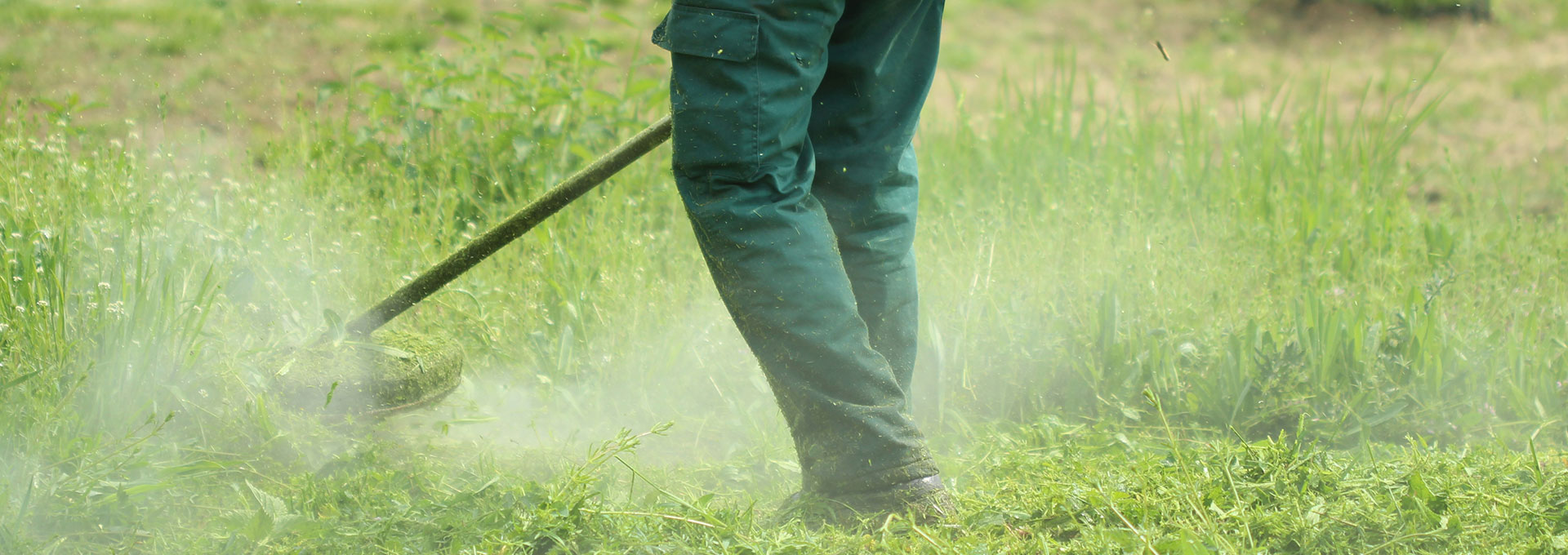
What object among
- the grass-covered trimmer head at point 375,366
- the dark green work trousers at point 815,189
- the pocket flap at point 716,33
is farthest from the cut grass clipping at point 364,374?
the pocket flap at point 716,33

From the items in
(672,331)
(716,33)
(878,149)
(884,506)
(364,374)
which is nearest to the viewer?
(716,33)

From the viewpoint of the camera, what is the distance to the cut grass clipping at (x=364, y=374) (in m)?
2.38

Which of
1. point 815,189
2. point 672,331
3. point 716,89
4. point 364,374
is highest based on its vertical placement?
point 716,89

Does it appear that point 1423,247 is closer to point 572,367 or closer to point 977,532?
point 977,532

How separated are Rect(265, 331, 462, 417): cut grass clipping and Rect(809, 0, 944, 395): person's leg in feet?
3.06

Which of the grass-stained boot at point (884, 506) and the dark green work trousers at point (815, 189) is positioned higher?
the dark green work trousers at point (815, 189)

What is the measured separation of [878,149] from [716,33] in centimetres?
48

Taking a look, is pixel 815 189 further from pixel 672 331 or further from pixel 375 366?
pixel 375 366

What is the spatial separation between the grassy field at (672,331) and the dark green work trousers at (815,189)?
19cm

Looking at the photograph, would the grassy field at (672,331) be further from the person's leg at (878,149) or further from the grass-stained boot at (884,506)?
the person's leg at (878,149)

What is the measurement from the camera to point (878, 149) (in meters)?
2.13

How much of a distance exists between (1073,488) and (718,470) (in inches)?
31.4

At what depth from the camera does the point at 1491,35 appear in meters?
6.18

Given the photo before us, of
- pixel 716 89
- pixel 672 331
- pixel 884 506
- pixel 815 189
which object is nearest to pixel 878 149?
pixel 815 189
